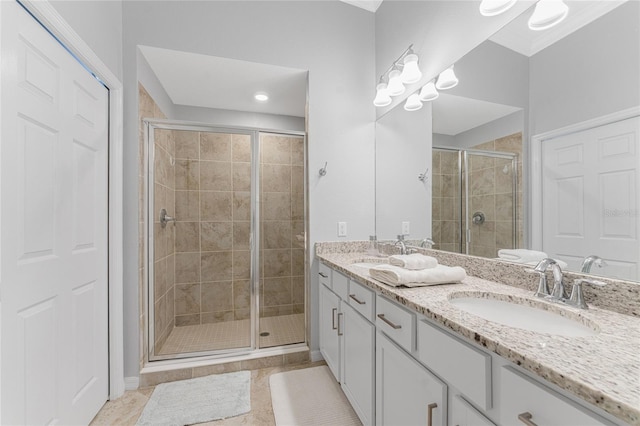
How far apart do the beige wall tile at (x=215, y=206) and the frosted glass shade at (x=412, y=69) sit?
1.60 meters

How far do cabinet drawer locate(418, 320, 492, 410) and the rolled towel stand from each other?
1.91ft

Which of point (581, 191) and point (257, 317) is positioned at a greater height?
point (581, 191)

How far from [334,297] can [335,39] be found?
2016 millimetres

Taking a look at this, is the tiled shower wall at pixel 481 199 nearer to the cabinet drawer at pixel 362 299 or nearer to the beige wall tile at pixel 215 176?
the cabinet drawer at pixel 362 299

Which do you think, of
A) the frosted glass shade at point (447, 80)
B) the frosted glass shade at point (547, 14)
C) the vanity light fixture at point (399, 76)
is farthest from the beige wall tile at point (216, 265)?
the frosted glass shade at point (547, 14)

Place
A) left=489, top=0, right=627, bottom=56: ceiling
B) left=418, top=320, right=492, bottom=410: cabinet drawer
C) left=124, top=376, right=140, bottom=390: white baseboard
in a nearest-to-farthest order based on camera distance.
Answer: left=418, top=320, right=492, bottom=410: cabinet drawer < left=489, top=0, right=627, bottom=56: ceiling < left=124, top=376, right=140, bottom=390: white baseboard

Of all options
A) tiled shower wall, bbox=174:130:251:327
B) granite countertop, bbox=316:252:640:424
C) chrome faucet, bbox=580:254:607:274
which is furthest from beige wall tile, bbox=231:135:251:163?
chrome faucet, bbox=580:254:607:274

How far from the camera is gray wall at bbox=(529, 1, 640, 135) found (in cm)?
85

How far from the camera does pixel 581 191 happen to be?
37.9 inches

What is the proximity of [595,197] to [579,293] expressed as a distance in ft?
1.06

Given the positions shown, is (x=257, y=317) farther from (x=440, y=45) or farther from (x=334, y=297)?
(x=440, y=45)

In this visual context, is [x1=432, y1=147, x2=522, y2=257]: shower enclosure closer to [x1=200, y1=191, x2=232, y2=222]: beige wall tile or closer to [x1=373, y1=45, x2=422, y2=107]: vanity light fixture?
[x1=373, y1=45, x2=422, y2=107]: vanity light fixture

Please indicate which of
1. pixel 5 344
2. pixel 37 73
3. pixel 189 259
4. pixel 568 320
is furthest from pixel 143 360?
pixel 568 320

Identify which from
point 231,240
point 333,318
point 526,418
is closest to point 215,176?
point 231,240
